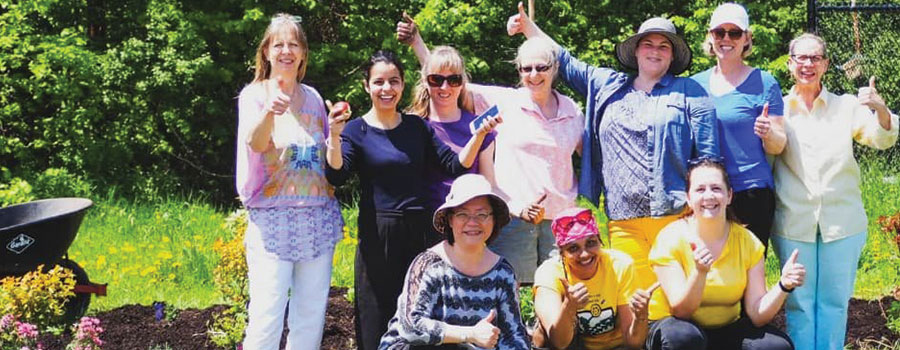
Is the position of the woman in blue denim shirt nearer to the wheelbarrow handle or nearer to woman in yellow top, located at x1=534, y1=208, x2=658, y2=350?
woman in yellow top, located at x1=534, y1=208, x2=658, y2=350

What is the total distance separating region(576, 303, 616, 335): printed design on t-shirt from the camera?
15.3ft

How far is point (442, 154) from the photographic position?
504 centimetres

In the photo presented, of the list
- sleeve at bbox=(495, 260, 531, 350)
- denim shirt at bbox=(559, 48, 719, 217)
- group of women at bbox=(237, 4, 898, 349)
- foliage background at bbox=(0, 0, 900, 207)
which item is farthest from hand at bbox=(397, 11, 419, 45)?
foliage background at bbox=(0, 0, 900, 207)

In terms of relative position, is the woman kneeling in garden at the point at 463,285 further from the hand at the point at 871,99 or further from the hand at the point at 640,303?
the hand at the point at 871,99

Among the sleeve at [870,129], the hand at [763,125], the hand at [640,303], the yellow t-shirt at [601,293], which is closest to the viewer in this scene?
the hand at [640,303]

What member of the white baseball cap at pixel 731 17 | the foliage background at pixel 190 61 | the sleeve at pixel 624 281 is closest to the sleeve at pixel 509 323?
the sleeve at pixel 624 281

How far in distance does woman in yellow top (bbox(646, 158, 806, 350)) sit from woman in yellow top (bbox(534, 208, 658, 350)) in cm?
13

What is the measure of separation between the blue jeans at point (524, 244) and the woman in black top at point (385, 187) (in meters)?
0.43

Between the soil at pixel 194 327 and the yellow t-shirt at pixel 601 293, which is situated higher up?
the yellow t-shirt at pixel 601 293

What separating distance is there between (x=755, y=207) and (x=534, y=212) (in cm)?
99

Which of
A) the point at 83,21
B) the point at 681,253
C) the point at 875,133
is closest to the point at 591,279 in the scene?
the point at 681,253

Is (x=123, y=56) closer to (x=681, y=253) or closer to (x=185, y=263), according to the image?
Result: (x=185, y=263)

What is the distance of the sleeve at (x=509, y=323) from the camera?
179 inches

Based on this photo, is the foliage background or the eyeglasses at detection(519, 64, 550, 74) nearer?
the eyeglasses at detection(519, 64, 550, 74)
